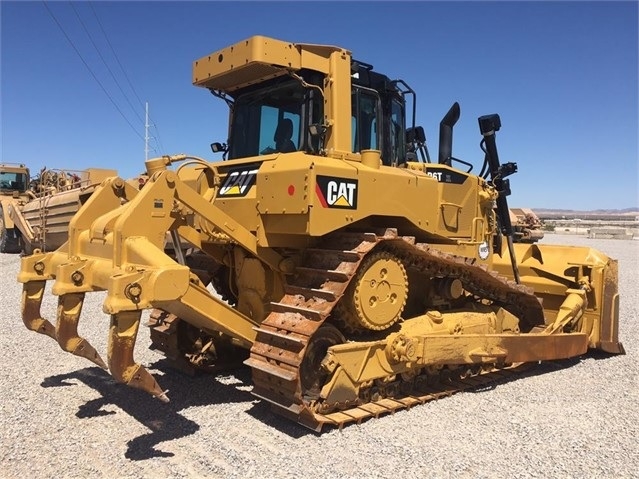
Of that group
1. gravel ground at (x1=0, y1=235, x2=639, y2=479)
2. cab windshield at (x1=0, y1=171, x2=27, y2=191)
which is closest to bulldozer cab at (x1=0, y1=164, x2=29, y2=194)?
cab windshield at (x1=0, y1=171, x2=27, y2=191)

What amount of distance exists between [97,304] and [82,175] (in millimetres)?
11401

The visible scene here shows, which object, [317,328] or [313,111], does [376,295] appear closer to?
[317,328]

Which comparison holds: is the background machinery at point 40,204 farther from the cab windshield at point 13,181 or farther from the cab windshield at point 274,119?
the cab windshield at point 274,119

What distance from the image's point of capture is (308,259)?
523 cm

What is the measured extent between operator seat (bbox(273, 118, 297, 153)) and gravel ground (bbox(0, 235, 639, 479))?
2505 mm

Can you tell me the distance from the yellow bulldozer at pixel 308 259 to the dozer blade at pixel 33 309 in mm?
17

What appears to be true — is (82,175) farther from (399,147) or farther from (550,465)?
(550,465)

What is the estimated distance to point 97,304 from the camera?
1123cm

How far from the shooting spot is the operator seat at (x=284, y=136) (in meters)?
5.61

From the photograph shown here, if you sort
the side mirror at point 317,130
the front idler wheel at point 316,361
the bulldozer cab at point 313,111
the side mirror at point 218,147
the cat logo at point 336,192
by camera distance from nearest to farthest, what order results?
the cat logo at point 336,192, the front idler wheel at point 316,361, the side mirror at point 317,130, the bulldozer cab at point 313,111, the side mirror at point 218,147

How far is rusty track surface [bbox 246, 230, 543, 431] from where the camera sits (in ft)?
14.9

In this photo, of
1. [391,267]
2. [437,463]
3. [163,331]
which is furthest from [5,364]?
[437,463]

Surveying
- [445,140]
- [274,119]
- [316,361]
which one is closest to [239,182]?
[274,119]

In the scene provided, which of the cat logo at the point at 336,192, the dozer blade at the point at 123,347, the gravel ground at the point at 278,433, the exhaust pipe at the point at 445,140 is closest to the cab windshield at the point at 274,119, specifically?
the cat logo at the point at 336,192
